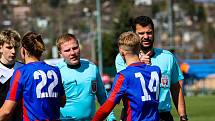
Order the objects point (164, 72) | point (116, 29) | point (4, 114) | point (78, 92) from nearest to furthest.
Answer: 1. point (4, 114)
2. point (78, 92)
3. point (164, 72)
4. point (116, 29)

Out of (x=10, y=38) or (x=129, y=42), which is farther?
(x=10, y=38)

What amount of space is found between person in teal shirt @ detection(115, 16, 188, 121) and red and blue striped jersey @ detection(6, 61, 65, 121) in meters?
1.28

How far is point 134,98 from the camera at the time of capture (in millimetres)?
7754

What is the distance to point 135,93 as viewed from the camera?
305 inches

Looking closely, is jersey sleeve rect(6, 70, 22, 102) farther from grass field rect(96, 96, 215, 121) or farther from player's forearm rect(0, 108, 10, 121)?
grass field rect(96, 96, 215, 121)

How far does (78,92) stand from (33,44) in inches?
59.2

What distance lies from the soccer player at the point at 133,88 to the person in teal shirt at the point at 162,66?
0.78 metres

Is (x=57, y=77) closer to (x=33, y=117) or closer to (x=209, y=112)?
(x=33, y=117)

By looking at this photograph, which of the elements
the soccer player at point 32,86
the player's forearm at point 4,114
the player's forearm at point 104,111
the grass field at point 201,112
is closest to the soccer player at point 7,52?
the soccer player at point 32,86

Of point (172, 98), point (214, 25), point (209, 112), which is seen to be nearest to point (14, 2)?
point (214, 25)

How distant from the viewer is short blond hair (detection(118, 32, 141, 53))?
25.1 feet

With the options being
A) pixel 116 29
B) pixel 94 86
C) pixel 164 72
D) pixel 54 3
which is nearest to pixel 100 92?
pixel 94 86

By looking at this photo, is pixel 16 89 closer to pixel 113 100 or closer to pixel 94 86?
pixel 113 100

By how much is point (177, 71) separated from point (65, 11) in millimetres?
87863
